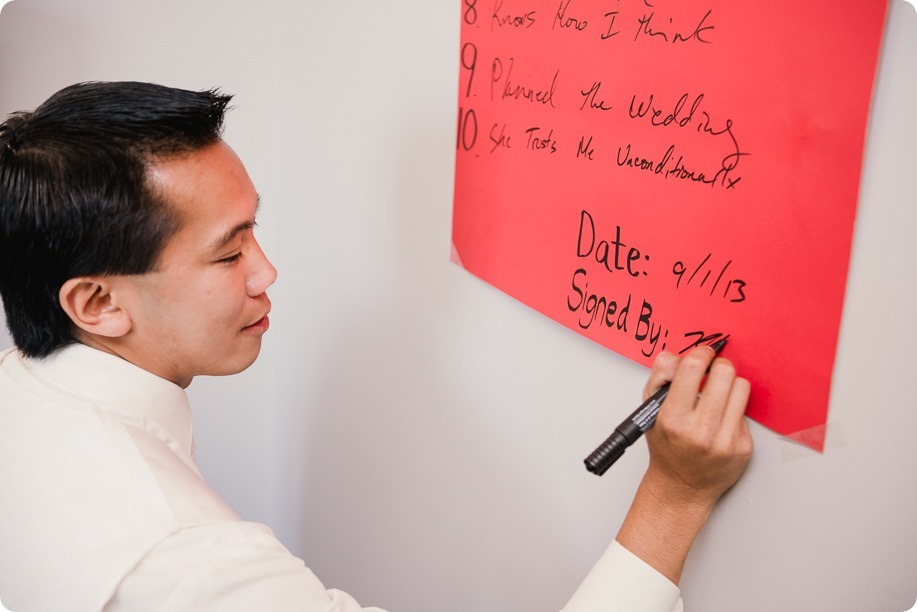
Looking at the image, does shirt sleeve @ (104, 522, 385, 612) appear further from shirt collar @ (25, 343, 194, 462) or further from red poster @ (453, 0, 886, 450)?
red poster @ (453, 0, 886, 450)

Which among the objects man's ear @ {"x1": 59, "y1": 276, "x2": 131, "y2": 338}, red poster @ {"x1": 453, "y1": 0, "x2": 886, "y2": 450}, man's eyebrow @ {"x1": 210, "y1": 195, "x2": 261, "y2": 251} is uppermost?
red poster @ {"x1": 453, "y1": 0, "x2": 886, "y2": 450}

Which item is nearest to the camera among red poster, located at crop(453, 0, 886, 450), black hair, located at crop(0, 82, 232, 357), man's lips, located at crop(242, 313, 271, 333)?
red poster, located at crop(453, 0, 886, 450)

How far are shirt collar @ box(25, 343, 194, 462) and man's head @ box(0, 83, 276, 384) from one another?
0.8 inches

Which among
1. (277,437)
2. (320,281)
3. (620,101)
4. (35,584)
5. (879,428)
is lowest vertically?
(277,437)

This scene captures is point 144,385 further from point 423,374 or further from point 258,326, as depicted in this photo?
point 423,374

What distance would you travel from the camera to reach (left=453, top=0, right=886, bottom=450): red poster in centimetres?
47

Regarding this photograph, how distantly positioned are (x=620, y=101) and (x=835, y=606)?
1.35ft

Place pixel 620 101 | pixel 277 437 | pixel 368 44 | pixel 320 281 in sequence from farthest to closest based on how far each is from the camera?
pixel 277 437, pixel 320 281, pixel 368 44, pixel 620 101

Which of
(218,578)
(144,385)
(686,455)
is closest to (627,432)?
(686,455)

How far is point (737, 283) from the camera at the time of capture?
528 mm

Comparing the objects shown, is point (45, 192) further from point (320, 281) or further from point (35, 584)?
point (320, 281)

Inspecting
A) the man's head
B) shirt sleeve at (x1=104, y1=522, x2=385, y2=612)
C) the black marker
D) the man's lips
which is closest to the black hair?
the man's head

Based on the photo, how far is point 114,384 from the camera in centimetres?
68

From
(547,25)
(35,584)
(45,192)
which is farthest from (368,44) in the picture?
(35,584)
